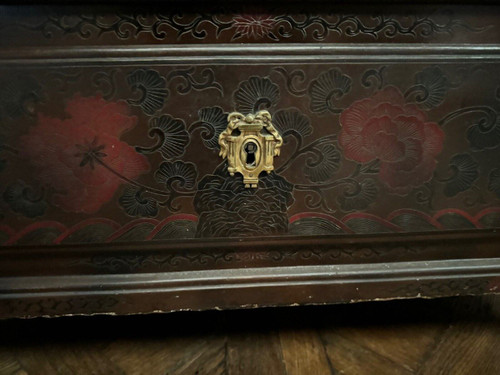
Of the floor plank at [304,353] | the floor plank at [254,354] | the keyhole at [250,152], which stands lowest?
the floor plank at [304,353]

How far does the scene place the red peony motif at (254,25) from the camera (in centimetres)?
57

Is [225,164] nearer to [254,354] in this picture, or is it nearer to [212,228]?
[212,228]

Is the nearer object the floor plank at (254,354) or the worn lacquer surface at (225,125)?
the worn lacquer surface at (225,125)

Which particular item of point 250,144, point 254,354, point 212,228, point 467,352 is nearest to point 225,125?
point 250,144

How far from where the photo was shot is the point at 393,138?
0.63 metres

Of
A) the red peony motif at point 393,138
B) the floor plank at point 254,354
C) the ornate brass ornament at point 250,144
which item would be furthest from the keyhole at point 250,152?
the floor plank at point 254,354

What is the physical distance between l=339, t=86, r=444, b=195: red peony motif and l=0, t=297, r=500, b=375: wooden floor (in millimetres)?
322

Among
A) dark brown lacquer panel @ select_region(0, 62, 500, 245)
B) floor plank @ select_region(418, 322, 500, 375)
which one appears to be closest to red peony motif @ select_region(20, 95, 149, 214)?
dark brown lacquer panel @ select_region(0, 62, 500, 245)

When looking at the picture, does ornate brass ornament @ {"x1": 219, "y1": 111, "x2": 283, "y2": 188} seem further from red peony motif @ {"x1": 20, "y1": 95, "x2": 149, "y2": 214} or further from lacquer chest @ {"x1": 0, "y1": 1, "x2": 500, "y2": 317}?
red peony motif @ {"x1": 20, "y1": 95, "x2": 149, "y2": 214}

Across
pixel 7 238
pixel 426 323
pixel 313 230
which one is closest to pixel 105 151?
pixel 7 238

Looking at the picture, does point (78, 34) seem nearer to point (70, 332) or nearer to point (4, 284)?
point (4, 284)

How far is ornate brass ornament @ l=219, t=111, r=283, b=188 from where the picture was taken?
0.60 meters

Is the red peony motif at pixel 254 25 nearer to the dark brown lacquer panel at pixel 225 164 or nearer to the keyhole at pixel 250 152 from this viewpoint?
the dark brown lacquer panel at pixel 225 164

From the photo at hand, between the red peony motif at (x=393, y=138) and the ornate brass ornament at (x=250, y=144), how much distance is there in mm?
101
